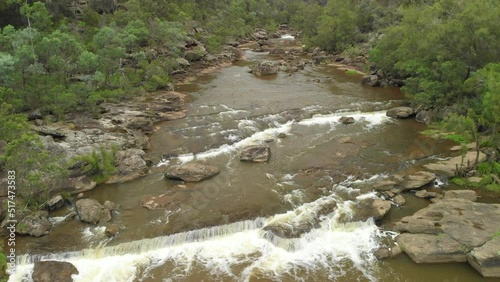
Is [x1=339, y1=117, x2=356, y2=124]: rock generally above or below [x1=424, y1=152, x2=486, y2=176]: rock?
below

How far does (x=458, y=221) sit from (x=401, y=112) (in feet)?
56.4

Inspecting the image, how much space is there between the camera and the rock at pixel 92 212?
63.8ft

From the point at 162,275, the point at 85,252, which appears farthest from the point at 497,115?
the point at 85,252

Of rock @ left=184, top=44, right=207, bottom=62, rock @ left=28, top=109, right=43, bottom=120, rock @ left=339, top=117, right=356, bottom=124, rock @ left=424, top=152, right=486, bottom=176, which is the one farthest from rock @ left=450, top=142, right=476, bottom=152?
rock @ left=184, top=44, right=207, bottom=62

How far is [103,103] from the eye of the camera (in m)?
34.6

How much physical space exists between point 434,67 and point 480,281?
21.3 metres

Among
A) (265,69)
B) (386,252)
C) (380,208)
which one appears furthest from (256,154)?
(265,69)

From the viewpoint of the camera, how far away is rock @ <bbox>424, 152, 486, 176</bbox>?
23197mm

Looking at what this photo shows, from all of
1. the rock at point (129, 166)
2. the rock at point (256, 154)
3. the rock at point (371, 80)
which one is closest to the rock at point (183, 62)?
the rock at point (371, 80)

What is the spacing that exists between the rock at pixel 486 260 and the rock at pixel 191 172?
1472cm

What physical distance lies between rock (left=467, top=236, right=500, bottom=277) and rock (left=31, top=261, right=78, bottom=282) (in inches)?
682

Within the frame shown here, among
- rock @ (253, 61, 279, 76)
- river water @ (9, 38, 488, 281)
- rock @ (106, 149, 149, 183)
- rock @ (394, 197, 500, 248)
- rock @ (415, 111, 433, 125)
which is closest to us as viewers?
river water @ (9, 38, 488, 281)

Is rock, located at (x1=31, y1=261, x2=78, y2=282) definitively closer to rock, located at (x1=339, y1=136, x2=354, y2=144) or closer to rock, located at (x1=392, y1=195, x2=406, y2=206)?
rock, located at (x1=392, y1=195, x2=406, y2=206)

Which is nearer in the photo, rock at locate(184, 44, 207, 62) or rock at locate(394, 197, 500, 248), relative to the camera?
rock at locate(394, 197, 500, 248)
